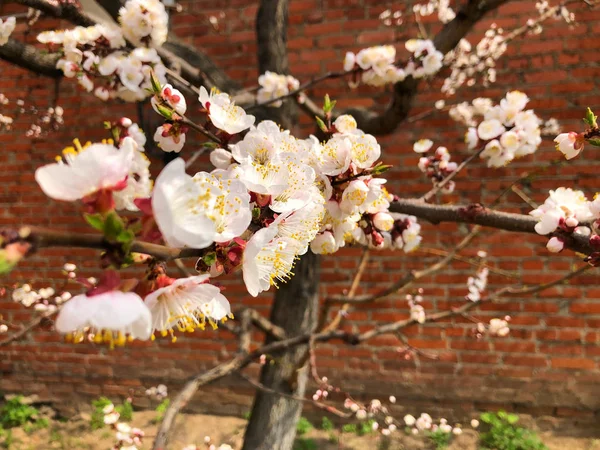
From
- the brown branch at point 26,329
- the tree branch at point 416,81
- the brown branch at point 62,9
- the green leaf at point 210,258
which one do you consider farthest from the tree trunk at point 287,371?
the green leaf at point 210,258

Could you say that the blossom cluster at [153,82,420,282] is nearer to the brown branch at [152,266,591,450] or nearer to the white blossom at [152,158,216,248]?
the white blossom at [152,158,216,248]

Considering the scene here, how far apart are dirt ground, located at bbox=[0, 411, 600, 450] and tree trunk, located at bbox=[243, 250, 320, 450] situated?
770 millimetres

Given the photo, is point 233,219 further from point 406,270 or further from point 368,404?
point 368,404

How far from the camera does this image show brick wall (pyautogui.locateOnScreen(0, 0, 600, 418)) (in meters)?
2.11

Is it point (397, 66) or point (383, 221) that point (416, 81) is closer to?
point (397, 66)

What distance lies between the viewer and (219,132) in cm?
71

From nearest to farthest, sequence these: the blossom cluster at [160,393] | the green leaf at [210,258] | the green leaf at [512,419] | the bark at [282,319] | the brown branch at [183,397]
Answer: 1. the green leaf at [210,258]
2. the brown branch at [183,397]
3. the bark at [282,319]
4. the green leaf at [512,419]
5. the blossom cluster at [160,393]

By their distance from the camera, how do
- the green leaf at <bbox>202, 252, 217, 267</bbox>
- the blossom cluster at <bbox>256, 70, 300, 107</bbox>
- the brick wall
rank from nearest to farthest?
the green leaf at <bbox>202, 252, 217, 267</bbox> < the blossom cluster at <bbox>256, 70, 300, 107</bbox> < the brick wall

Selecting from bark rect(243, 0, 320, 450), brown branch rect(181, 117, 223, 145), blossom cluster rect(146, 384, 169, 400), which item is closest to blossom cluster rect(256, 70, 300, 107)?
bark rect(243, 0, 320, 450)

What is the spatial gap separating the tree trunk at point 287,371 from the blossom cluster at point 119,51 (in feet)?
2.79

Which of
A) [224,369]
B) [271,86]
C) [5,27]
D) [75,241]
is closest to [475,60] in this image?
[271,86]

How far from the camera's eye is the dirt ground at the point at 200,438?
222 cm

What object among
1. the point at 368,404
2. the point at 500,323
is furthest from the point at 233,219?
the point at 368,404

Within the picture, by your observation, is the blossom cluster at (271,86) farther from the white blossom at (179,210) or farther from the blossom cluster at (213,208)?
the white blossom at (179,210)
